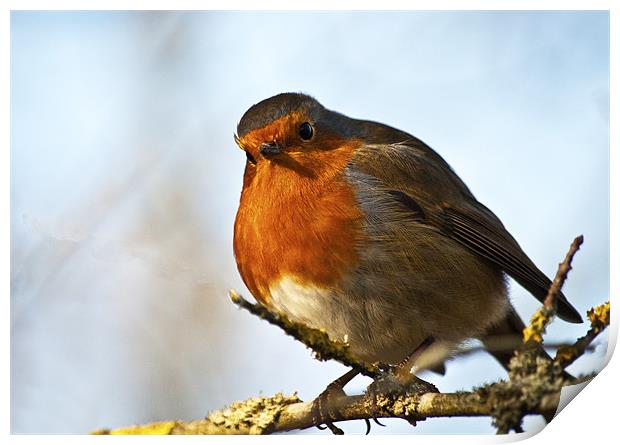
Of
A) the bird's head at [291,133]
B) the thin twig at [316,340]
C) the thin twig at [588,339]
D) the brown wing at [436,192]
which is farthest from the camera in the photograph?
the brown wing at [436,192]

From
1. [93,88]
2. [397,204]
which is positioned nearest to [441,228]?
[397,204]

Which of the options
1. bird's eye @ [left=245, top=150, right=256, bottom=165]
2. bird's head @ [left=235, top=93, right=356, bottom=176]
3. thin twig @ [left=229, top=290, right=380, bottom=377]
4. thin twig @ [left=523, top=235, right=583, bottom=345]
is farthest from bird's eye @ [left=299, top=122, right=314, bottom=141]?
thin twig @ [left=523, top=235, right=583, bottom=345]

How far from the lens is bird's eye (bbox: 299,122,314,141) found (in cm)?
161

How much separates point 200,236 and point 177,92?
0.90ft

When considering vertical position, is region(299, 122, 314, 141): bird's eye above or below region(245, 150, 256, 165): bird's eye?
above

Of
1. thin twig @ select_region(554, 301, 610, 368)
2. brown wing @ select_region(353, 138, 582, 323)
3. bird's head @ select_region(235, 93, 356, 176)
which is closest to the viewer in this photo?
thin twig @ select_region(554, 301, 610, 368)

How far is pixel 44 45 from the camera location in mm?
1582

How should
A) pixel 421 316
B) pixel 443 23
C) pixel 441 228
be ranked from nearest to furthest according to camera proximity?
pixel 443 23 → pixel 421 316 → pixel 441 228

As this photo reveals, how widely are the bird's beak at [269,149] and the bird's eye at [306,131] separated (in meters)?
0.07

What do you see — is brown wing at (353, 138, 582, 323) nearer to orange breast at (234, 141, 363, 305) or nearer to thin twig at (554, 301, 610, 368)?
orange breast at (234, 141, 363, 305)

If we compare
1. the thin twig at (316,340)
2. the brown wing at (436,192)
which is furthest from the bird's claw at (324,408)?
the brown wing at (436,192)

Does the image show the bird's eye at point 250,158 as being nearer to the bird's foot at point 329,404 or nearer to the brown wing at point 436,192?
the brown wing at point 436,192

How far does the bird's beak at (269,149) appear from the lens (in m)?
1.53
